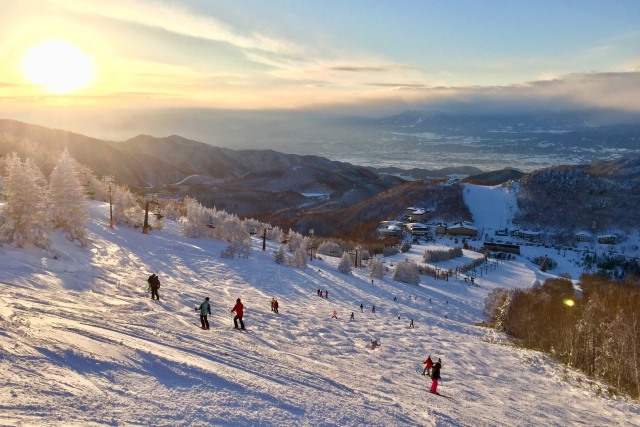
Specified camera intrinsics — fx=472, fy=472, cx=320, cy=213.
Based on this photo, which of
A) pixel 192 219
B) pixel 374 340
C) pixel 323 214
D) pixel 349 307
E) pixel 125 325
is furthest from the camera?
pixel 323 214

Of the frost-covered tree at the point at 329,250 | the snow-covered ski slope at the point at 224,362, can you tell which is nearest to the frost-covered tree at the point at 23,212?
the snow-covered ski slope at the point at 224,362

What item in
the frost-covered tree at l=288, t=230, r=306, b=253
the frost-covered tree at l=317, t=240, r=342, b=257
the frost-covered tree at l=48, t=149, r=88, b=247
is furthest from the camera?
the frost-covered tree at l=317, t=240, r=342, b=257

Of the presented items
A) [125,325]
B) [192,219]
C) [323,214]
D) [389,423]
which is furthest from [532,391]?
[323,214]

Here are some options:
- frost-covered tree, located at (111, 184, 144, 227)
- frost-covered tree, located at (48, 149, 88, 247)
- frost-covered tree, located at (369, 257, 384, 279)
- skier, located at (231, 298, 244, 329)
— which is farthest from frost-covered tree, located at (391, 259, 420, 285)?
skier, located at (231, 298, 244, 329)

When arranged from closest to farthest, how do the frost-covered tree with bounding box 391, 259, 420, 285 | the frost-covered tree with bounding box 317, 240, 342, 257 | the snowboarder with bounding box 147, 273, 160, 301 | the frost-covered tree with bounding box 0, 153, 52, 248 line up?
the snowboarder with bounding box 147, 273, 160, 301
the frost-covered tree with bounding box 0, 153, 52, 248
the frost-covered tree with bounding box 391, 259, 420, 285
the frost-covered tree with bounding box 317, 240, 342, 257

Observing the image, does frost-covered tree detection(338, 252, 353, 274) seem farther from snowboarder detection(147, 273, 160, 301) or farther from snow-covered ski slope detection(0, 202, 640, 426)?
snowboarder detection(147, 273, 160, 301)

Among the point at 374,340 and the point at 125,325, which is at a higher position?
the point at 125,325

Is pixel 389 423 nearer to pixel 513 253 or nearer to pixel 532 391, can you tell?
pixel 532 391
